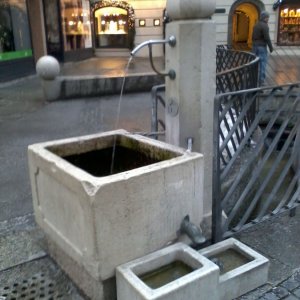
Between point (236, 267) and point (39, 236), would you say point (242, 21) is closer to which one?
point (39, 236)

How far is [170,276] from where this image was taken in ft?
8.43

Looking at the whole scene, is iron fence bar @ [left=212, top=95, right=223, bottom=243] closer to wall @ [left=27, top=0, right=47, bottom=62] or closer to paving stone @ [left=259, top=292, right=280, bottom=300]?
paving stone @ [left=259, top=292, right=280, bottom=300]

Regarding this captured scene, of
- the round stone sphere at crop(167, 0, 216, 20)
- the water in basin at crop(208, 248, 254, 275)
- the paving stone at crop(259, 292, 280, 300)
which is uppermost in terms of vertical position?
the round stone sphere at crop(167, 0, 216, 20)

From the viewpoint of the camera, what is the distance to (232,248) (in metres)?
2.99

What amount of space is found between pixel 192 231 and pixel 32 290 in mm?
1211

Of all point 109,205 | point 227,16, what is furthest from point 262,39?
point 227,16

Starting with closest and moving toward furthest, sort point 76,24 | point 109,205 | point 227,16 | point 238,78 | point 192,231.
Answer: point 109,205, point 192,231, point 238,78, point 76,24, point 227,16

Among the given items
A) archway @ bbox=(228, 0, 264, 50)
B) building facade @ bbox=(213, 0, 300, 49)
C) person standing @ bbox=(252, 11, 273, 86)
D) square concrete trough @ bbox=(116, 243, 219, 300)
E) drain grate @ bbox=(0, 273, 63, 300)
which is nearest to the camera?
square concrete trough @ bbox=(116, 243, 219, 300)

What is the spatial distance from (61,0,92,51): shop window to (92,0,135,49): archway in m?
2.09

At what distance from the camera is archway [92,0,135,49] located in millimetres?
21516

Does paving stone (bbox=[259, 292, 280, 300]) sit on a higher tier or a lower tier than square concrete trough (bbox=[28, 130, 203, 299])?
lower

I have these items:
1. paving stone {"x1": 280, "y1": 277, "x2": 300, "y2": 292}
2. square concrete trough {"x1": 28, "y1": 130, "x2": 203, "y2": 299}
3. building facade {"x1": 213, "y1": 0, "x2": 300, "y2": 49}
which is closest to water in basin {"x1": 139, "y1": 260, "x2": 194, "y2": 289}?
square concrete trough {"x1": 28, "y1": 130, "x2": 203, "y2": 299}

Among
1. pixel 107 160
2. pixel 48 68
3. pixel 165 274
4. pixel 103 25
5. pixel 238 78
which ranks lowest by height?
pixel 165 274

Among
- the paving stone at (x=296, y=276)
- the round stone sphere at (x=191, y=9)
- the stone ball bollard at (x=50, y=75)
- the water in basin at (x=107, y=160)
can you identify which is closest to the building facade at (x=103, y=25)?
the stone ball bollard at (x=50, y=75)
